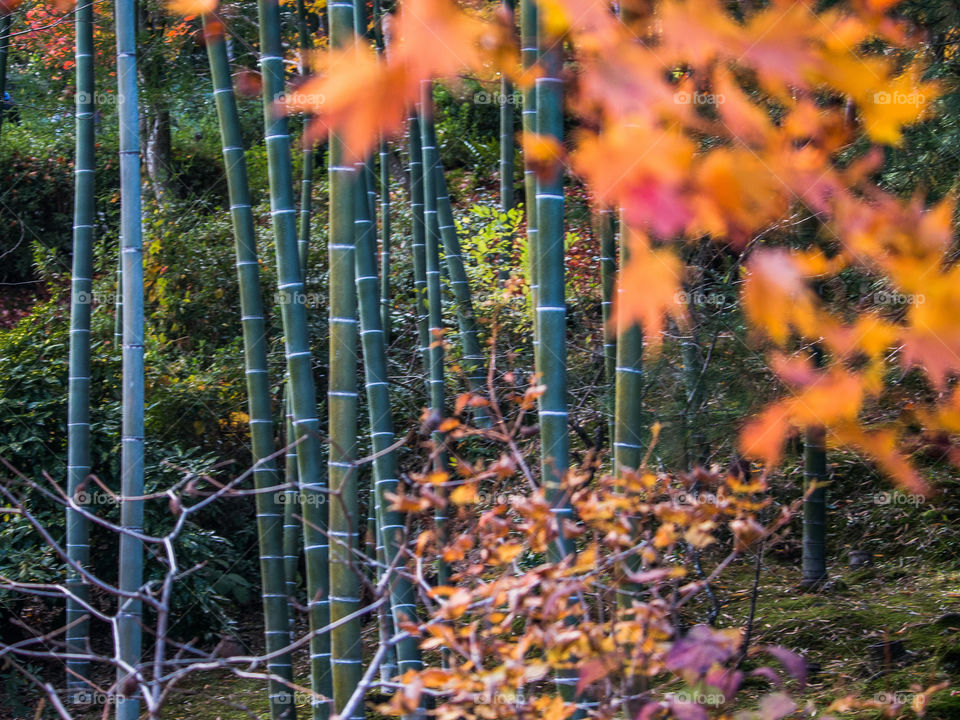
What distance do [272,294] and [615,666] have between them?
642 cm

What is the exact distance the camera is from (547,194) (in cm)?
261

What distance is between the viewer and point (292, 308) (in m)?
3.16

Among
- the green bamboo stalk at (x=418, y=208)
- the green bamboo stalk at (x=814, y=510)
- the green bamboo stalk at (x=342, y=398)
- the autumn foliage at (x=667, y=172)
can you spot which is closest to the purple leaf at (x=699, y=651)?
the autumn foliage at (x=667, y=172)

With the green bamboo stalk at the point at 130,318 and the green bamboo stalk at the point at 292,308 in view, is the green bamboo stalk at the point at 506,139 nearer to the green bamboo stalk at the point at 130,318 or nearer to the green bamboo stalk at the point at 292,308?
the green bamboo stalk at the point at 130,318

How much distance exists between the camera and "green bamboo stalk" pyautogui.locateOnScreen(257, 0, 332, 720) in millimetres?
3107

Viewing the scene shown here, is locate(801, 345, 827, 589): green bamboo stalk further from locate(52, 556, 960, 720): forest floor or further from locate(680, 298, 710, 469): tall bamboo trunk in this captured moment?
locate(680, 298, 710, 469): tall bamboo trunk

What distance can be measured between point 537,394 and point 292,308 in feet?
3.70

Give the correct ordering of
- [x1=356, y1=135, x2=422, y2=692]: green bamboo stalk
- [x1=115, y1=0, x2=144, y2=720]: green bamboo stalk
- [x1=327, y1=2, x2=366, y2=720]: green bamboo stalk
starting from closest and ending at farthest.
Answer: [x1=327, y1=2, x2=366, y2=720]: green bamboo stalk → [x1=356, y1=135, x2=422, y2=692]: green bamboo stalk → [x1=115, y1=0, x2=144, y2=720]: green bamboo stalk

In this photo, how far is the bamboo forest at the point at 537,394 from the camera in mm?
1294

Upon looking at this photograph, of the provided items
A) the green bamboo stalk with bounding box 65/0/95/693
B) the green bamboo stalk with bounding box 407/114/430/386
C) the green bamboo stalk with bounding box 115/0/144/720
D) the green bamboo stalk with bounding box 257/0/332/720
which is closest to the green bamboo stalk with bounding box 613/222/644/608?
the green bamboo stalk with bounding box 257/0/332/720

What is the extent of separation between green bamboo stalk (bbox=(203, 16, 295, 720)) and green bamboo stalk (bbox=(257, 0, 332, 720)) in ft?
1.17

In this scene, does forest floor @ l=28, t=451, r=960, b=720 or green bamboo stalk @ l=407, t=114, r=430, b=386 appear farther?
green bamboo stalk @ l=407, t=114, r=430, b=386

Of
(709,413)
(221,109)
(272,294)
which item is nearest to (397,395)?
(272,294)

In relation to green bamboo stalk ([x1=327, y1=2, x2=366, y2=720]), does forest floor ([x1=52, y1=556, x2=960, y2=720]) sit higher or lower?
lower
